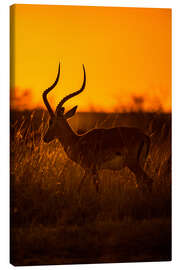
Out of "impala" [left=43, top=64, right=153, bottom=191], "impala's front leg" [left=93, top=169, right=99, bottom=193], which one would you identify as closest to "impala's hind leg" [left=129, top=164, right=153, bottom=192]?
"impala" [left=43, top=64, right=153, bottom=191]

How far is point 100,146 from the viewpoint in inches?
412

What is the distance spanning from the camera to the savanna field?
32.8ft

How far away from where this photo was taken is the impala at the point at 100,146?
1027 centimetres

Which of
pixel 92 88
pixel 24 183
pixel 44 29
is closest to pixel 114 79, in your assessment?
pixel 92 88

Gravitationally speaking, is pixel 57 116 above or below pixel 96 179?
above

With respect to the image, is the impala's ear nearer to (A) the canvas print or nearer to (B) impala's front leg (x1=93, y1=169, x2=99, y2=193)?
(A) the canvas print

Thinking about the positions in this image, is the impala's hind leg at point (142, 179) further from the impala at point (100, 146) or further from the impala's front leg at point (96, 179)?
the impala's front leg at point (96, 179)

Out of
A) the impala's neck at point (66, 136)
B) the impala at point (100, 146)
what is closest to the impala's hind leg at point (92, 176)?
the impala at point (100, 146)

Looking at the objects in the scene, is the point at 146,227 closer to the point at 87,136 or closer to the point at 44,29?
the point at 87,136

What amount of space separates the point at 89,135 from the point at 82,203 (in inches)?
33.1

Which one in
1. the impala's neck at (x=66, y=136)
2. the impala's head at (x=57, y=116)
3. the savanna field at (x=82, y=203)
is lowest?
the savanna field at (x=82, y=203)

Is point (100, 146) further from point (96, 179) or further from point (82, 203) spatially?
point (82, 203)

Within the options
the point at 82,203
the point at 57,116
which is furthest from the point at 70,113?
the point at 82,203

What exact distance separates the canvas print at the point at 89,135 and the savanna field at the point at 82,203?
0.04ft
